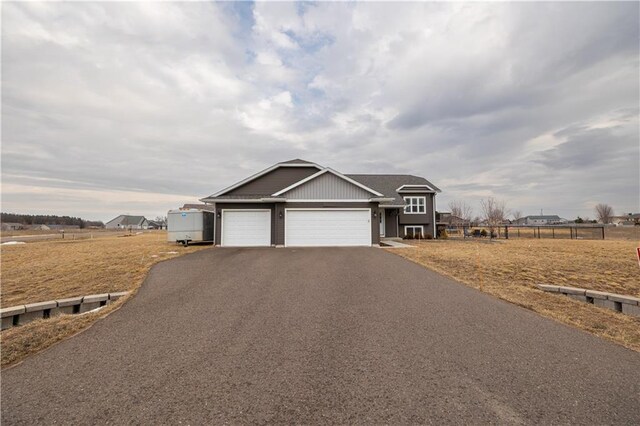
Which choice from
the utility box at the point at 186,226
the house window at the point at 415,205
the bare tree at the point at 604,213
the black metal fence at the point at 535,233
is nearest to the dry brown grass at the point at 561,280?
the house window at the point at 415,205

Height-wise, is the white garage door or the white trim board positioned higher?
the white trim board

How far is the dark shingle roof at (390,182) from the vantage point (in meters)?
26.7

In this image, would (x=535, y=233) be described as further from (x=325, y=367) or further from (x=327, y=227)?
(x=325, y=367)

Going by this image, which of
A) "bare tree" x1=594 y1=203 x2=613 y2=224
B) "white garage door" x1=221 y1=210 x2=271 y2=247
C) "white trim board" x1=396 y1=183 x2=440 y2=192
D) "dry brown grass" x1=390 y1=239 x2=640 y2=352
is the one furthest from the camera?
"bare tree" x1=594 y1=203 x2=613 y2=224

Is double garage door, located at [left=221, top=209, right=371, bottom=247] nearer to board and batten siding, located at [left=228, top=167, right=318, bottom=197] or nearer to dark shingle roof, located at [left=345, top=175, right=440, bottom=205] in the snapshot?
board and batten siding, located at [left=228, top=167, right=318, bottom=197]

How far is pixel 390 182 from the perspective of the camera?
28.1 meters

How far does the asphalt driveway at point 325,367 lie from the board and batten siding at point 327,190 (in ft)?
36.5

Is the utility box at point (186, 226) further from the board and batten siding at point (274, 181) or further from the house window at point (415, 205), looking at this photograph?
the house window at point (415, 205)

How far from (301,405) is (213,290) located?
217 inches

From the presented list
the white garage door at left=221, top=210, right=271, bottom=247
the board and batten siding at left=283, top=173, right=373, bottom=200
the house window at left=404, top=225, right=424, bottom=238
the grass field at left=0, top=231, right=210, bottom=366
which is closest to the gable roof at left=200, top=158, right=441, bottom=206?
the board and batten siding at left=283, top=173, right=373, bottom=200

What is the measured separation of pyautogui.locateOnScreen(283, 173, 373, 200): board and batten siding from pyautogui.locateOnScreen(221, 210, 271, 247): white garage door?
7.53ft

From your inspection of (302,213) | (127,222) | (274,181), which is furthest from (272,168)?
(127,222)

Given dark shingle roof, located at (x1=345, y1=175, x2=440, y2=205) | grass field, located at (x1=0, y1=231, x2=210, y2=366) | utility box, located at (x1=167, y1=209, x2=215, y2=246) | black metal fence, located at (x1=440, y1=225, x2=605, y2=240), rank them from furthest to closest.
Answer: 1. black metal fence, located at (x1=440, y1=225, x2=605, y2=240)
2. dark shingle roof, located at (x1=345, y1=175, x2=440, y2=205)
3. utility box, located at (x1=167, y1=209, x2=215, y2=246)
4. grass field, located at (x1=0, y1=231, x2=210, y2=366)

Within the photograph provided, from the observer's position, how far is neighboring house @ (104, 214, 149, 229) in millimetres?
92912
